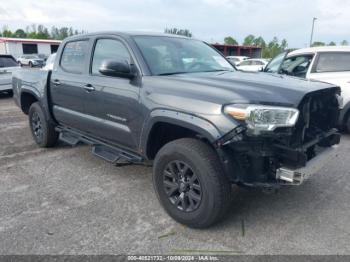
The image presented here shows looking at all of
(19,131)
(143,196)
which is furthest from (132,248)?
(19,131)

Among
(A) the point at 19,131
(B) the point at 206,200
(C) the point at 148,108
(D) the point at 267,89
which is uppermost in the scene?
(D) the point at 267,89

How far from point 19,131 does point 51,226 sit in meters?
4.40

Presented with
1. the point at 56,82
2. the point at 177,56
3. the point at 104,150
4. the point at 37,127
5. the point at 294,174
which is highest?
the point at 177,56

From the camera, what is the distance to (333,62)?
6.84 metres

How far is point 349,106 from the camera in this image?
643 centimetres

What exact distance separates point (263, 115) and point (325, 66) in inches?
195

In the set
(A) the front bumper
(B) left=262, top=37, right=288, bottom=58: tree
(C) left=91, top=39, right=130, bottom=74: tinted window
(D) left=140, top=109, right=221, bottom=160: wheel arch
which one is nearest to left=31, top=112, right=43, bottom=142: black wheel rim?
(C) left=91, top=39, right=130, bottom=74: tinted window

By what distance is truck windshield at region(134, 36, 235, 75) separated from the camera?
3.71 meters

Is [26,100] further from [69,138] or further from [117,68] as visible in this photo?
[117,68]

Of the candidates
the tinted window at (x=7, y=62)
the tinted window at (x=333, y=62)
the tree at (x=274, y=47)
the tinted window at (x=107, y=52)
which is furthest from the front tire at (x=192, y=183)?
the tree at (x=274, y=47)

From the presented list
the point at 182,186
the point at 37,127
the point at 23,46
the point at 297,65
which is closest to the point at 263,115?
the point at 182,186

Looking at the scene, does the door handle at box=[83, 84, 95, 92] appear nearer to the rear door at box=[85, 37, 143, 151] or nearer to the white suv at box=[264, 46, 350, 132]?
the rear door at box=[85, 37, 143, 151]

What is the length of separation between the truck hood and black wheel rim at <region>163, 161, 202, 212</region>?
0.67 m

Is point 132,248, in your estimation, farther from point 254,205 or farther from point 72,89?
point 72,89
